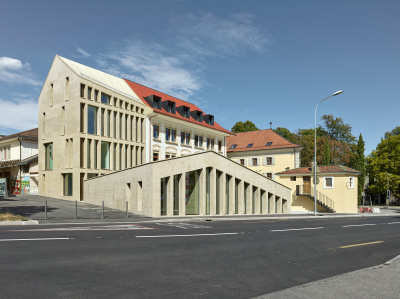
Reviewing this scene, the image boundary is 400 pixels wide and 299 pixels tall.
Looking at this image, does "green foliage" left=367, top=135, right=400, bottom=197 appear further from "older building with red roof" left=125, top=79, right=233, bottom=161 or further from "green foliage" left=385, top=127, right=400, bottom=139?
"older building with red roof" left=125, top=79, right=233, bottom=161

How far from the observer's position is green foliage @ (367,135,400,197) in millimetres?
64188

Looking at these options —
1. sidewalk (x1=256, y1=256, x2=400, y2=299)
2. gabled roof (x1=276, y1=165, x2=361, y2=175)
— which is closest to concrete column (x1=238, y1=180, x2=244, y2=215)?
gabled roof (x1=276, y1=165, x2=361, y2=175)

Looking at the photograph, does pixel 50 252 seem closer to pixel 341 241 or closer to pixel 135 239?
pixel 135 239

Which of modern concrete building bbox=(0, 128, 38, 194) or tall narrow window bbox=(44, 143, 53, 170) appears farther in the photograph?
modern concrete building bbox=(0, 128, 38, 194)

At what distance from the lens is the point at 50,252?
8.19m

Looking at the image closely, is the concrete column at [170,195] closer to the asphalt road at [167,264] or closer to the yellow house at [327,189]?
the asphalt road at [167,264]

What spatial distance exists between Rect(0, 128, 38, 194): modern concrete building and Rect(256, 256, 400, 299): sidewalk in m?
38.0

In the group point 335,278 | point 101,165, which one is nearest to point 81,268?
point 335,278

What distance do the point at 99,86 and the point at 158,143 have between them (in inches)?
389

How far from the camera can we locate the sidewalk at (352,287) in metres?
5.00

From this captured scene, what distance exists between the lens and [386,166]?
66.2 metres

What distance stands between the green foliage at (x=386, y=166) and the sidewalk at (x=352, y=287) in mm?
64217

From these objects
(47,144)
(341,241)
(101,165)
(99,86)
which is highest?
(99,86)

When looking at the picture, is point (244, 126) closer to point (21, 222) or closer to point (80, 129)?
point (80, 129)
